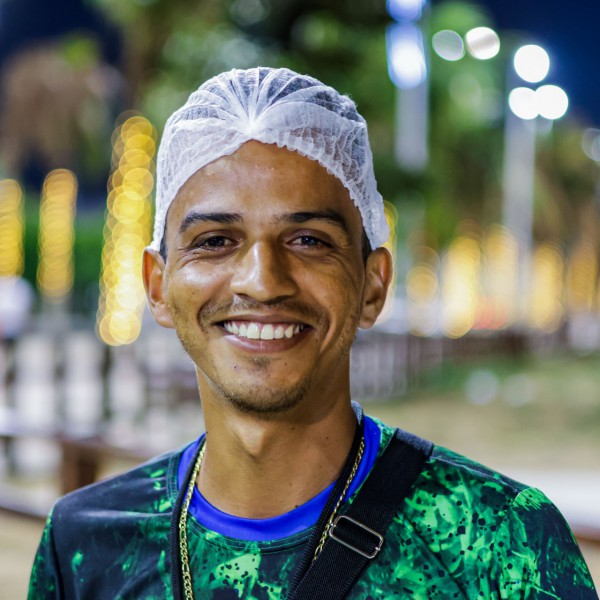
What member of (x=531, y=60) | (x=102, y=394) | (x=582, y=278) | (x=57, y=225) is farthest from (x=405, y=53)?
(x=582, y=278)

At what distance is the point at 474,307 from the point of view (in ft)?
107

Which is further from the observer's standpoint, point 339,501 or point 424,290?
point 424,290

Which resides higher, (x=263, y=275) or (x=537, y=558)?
(x=263, y=275)

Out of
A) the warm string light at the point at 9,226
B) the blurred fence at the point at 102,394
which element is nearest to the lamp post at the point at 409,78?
the blurred fence at the point at 102,394

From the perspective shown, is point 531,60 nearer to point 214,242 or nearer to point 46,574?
point 214,242

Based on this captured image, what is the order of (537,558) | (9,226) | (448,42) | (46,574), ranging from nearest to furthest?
1. (537,558)
2. (46,574)
3. (448,42)
4. (9,226)

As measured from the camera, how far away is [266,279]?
5.19 feet

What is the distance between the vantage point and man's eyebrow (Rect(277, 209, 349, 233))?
64.2 inches

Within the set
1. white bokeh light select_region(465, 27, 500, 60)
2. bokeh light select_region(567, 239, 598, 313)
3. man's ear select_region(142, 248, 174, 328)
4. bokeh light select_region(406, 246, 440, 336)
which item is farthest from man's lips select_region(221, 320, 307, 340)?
bokeh light select_region(567, 239, 598, 313)

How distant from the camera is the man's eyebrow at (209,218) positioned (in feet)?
5.38

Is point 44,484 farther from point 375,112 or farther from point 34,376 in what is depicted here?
point 375,112

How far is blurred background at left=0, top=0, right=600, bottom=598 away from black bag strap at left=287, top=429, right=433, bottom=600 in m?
1.84

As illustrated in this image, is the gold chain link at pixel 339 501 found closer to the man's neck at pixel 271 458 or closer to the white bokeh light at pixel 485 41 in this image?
the man's neck at pixel 271 458

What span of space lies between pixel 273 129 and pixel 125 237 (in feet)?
49.8
